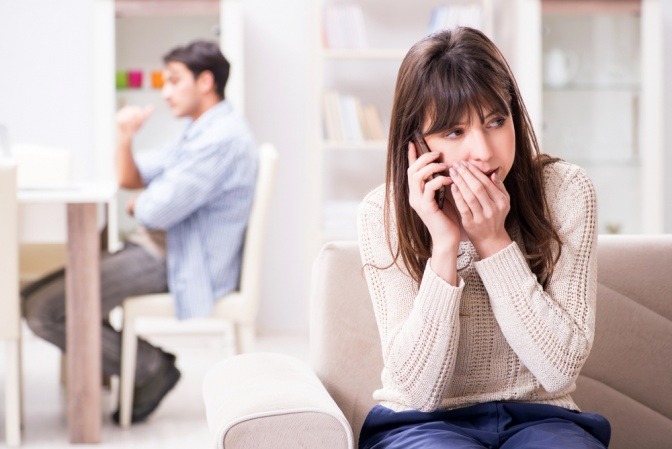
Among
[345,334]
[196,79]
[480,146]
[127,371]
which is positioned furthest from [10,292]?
[480,146]

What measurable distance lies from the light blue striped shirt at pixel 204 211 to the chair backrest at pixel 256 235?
3 cm

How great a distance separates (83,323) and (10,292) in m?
0.23

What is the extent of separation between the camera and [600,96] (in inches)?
195

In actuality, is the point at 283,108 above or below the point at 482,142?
above

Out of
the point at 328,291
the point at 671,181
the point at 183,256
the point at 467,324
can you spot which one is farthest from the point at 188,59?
the point at 671,181

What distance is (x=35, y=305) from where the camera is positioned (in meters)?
3.30

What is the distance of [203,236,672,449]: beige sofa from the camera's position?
1.73 metres

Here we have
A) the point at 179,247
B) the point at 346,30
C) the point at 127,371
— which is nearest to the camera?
the point at 127,371

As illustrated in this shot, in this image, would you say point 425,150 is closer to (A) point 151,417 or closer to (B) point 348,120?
(A) point 151,417

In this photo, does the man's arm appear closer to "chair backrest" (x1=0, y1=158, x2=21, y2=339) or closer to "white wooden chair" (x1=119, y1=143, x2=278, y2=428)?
"white wooden chair" (x1=119, y1=143, x2=278, y2=428)

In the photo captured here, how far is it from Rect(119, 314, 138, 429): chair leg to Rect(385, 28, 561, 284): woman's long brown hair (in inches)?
73.6

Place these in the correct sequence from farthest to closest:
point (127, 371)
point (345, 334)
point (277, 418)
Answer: point (127, 371), point (345, 334), point (277, 418)

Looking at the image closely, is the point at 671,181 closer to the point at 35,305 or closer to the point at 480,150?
the point at 35,305

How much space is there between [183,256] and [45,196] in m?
0.53
